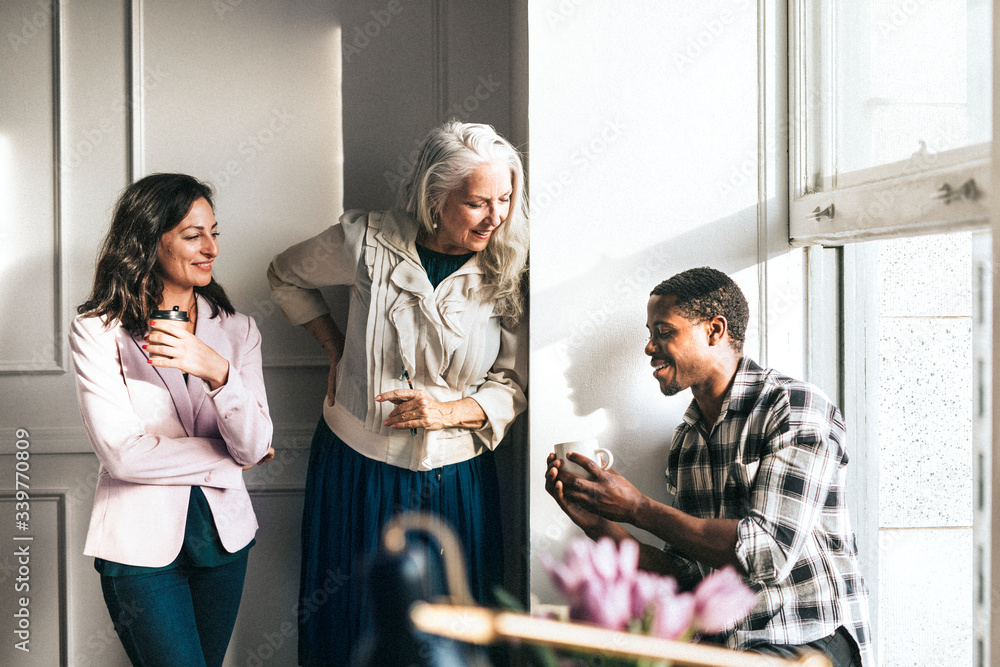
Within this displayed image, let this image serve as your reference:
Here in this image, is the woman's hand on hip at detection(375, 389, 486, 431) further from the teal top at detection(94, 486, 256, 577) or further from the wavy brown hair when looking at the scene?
the wavy brown hair

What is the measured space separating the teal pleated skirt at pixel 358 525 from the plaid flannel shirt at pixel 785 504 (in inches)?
23.2

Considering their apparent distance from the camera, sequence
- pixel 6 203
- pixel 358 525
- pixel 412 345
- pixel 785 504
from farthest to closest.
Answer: pixel 6 203 → pixel 358 525 → pixel 412 345 → pixel 785 504

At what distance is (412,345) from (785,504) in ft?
2.97

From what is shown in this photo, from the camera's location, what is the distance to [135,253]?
1.63 m

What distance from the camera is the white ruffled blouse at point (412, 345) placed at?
1761 millimetres

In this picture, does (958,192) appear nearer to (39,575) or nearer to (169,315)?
(169,315)

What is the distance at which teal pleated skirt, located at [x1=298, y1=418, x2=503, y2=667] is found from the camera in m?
1.82

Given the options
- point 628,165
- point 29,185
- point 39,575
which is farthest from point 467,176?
point 39,575

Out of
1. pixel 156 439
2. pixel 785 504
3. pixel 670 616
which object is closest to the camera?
pixel 670 616

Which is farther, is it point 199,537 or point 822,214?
point 199,537

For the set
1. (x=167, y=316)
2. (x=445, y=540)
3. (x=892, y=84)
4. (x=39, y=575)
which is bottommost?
(x=39, y=575)

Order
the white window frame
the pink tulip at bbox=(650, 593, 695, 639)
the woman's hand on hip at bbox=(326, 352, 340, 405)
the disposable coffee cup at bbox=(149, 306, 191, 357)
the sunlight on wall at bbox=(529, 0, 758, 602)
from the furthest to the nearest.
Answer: the woman's hand on hip at bbox=(326, 352, 340, 405) → the sunlight on wall at bbox=(529, 0, 758, 602) → the disposable coffee cup at bbox=(149, 306, 191, 357) → the white window frame → the pink tulip at bbox=(650, 593, 695, 639)

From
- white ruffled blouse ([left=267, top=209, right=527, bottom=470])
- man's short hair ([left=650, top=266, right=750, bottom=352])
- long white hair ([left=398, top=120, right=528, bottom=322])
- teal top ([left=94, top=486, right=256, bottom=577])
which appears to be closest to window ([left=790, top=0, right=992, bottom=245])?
man's short hair ([left=650, top=266, right=750, bottom=352])

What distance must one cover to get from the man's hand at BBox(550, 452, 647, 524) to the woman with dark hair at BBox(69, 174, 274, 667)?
2.38 ft
